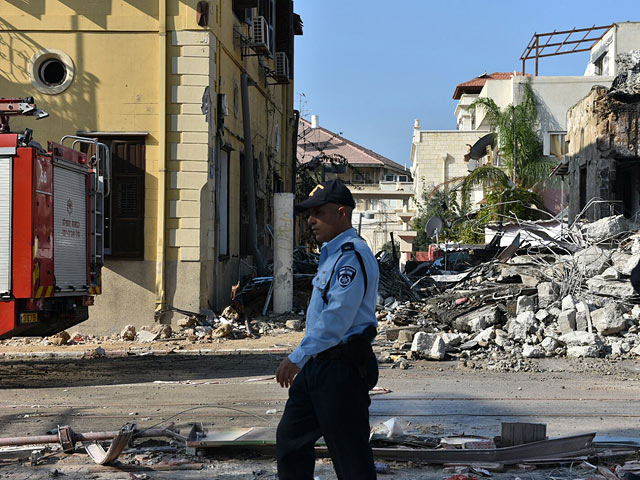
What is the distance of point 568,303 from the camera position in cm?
1395

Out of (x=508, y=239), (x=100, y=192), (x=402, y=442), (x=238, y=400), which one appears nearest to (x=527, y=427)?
(x=402, y=442)

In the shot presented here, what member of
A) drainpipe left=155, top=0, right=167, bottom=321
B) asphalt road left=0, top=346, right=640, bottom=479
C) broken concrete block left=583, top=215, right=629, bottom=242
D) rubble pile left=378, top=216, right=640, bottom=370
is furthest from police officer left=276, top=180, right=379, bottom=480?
broken concrete block left=583, top=215, right=629, bottom=242

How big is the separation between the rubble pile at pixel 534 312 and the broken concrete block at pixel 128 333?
180 inches

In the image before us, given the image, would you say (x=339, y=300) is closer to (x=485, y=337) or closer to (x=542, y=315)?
(x=485, y=337)

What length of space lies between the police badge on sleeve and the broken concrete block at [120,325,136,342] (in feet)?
38.4

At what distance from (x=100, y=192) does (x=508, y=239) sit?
1918 centimetres

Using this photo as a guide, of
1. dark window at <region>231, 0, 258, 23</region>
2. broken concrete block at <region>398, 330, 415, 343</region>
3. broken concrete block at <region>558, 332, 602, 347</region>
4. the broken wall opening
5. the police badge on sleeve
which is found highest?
dark window at <region>231, 0, 258, 23</region>

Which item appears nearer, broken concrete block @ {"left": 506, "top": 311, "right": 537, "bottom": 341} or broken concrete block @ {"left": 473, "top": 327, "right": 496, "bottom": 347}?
broken concrete block @ {"left": 473, "top": 327, "right": 496, "bottom": 347}

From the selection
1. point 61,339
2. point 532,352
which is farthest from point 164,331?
point 532,352

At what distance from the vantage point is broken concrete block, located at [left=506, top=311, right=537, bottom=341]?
13422mm

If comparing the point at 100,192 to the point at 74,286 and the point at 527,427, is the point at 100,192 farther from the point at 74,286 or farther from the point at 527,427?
the point at 527,427

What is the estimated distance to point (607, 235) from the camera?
1839 cm

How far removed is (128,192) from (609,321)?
29.1 feet

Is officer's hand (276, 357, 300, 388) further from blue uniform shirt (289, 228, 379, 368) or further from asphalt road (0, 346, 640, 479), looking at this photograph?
asphalt road (0, 346, 640, 479)
